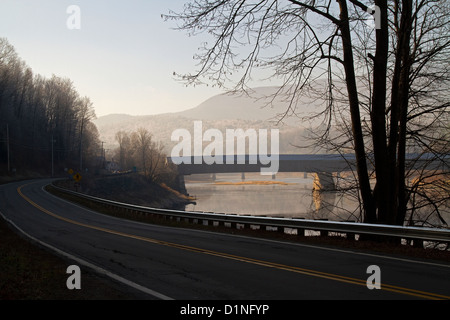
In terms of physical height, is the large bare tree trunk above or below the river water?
above

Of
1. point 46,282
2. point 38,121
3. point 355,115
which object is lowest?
point 46,282

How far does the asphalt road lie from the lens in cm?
693

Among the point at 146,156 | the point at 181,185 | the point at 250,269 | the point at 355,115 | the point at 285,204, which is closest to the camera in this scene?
the point at 250,269

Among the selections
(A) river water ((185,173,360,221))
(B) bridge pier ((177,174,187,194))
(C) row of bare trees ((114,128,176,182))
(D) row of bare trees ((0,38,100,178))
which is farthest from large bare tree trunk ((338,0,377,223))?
(B) bridge pier ((177,174,187,194))

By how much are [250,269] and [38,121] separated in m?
108

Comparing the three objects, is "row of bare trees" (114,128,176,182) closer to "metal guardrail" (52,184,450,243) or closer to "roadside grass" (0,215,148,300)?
"metal guardrail" (52,184,450,243)

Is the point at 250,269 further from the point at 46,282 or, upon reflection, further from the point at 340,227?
the point at 340,227

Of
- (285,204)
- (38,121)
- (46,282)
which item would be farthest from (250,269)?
(38,121)

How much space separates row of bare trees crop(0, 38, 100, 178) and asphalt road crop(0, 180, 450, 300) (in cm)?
7427

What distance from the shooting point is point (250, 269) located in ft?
29.5

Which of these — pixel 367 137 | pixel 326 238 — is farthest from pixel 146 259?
pixel 367 137

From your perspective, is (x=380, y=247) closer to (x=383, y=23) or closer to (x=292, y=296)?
(x=292, y=296)

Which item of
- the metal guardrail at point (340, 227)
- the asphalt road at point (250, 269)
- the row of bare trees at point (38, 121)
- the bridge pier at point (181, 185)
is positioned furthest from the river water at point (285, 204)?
the row of bare trees at point (38, 121)

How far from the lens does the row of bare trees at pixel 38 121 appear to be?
86.8m
